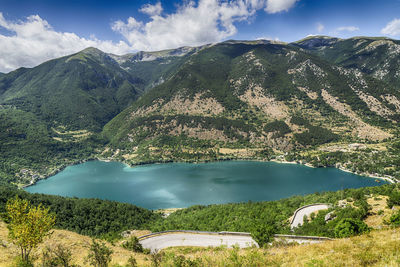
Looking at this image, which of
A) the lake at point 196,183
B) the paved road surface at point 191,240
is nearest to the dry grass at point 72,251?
the paved road surface at point 191,240

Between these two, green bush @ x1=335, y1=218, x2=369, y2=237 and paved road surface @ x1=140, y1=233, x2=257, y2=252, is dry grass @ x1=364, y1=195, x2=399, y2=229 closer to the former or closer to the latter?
green bush @ x1=335, y1=218, x2=369, y2=237

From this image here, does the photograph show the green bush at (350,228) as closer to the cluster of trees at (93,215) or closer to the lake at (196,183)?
the cluster of trees at (93,215)

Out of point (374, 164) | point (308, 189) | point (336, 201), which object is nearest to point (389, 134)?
point (374, 164)

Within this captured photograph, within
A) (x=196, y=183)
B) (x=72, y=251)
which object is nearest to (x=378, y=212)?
(x=72, y=251)

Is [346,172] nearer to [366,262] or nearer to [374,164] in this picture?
[374,164]

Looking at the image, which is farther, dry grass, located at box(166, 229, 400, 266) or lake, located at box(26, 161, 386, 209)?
lake, located at box(26, 161, 386, 209)

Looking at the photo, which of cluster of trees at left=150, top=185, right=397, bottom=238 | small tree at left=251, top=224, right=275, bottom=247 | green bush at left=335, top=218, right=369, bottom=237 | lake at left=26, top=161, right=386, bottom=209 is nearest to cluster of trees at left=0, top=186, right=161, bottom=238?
cluster of trees at left=150, top=185, right=397, bottom=238

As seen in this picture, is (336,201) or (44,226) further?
(336,201)
